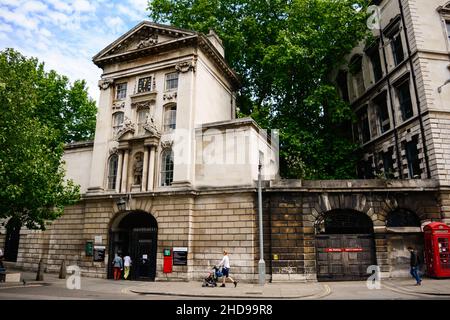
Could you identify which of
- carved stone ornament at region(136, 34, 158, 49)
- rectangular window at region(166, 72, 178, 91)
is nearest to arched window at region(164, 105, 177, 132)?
rectangular window at region(166, 72, 178, 91)

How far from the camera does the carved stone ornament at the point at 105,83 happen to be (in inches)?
995

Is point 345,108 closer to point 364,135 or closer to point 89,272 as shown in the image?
point 364,135

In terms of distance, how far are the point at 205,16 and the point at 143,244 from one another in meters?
20.4

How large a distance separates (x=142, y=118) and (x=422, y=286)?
19.1 m

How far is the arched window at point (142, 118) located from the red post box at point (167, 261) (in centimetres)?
833

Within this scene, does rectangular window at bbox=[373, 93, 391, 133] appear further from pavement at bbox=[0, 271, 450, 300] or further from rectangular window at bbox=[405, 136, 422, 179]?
pavement at bbox=[0, 271, 450, 300]

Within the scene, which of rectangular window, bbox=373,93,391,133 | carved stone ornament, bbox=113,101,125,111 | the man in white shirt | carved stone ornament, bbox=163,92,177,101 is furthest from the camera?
rectangular window, bbox=373,93,391,133

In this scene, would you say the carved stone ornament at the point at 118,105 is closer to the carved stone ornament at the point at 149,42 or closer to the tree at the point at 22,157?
the carved stone ornament at the point at 149,42

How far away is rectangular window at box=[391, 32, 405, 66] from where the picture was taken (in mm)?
24266

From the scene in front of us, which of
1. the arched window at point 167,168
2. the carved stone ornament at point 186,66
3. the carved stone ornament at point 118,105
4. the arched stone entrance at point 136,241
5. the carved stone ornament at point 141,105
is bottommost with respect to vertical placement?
the arched stone entrance at point 136,241

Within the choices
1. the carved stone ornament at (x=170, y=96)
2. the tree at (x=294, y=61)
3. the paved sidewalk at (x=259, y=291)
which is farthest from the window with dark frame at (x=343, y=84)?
the paved sidewalk at (x=259, y=291)

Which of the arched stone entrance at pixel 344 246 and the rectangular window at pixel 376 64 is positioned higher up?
the rectangular window at pixel 376 64

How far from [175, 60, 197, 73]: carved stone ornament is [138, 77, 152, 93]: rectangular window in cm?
256

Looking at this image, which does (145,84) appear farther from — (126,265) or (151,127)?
(126,265)
